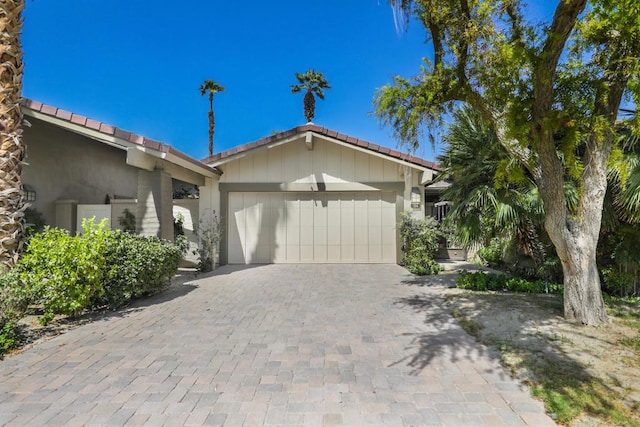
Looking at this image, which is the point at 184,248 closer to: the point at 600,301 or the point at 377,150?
the point at 377,150

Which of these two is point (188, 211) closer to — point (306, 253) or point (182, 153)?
point (182, 153)

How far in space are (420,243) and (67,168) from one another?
35.2ft

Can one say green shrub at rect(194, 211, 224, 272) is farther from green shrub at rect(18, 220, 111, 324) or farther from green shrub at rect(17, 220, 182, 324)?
green shrub at rect(18, 220, 111, 324)

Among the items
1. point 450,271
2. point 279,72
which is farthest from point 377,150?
point 279,72

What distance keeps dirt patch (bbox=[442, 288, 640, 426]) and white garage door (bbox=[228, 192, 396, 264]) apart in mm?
4946

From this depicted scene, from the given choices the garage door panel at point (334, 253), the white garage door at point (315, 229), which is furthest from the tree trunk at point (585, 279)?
the garage door panel at point (334, 253)

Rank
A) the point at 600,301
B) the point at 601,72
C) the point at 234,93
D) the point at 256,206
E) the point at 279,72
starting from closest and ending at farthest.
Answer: the point at 601,72 < the point at 600,301 < the point at 256,206 < the point at 279,72 < the point at 234,93

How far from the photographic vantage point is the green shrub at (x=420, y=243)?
9406 millimetres

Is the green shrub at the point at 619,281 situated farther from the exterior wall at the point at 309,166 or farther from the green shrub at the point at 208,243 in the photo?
the green shrub at the point at 208,243

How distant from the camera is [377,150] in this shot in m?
10.2

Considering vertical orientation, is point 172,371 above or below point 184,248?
below

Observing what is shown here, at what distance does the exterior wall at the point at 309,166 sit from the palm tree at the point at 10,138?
5663mm

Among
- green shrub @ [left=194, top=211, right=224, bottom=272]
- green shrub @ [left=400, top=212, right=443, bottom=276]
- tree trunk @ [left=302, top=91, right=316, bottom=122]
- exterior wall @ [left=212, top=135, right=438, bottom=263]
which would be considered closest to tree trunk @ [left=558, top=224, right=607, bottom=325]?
green shrub @ [left=400, top=212, right=443, bottom=276]

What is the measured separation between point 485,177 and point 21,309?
28.7ft
